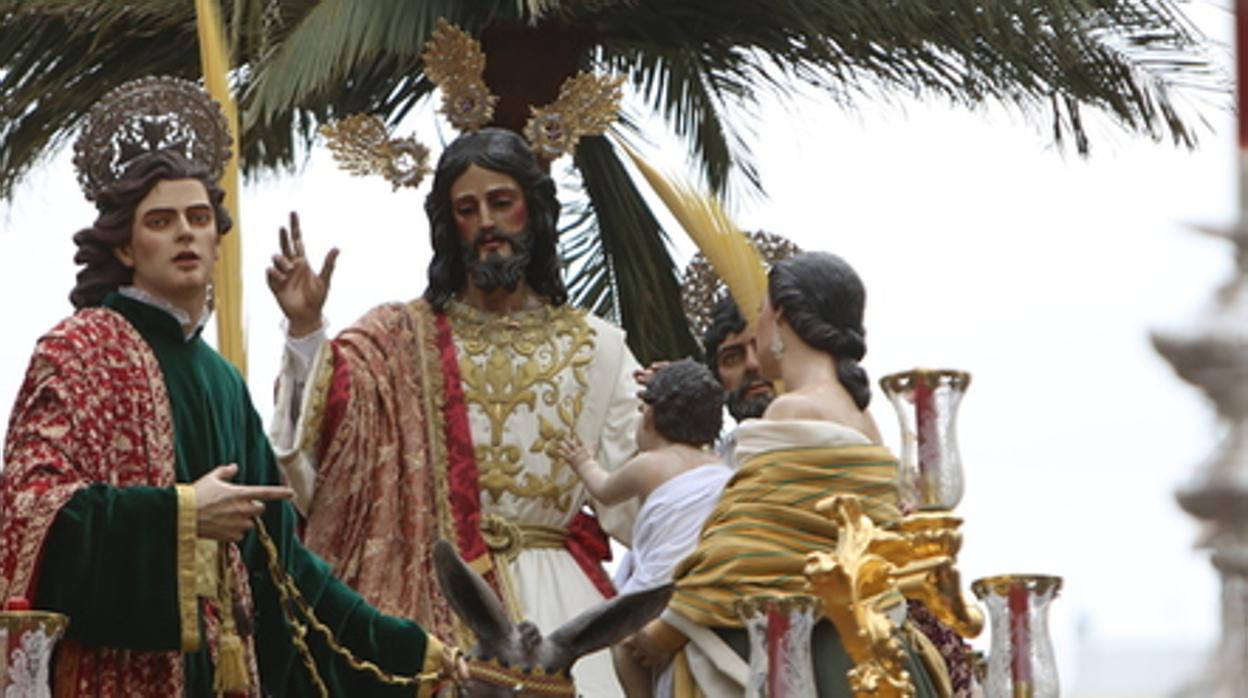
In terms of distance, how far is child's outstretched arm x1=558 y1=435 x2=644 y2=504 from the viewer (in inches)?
279

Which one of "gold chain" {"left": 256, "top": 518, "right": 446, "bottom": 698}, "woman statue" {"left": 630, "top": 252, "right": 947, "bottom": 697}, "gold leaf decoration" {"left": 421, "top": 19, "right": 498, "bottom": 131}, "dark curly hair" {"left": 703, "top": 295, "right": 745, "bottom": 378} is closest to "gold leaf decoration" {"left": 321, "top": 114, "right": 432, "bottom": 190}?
"gold leaf decoration" {"left": 421, "top": 19, "right": 498, "bottom": 131}

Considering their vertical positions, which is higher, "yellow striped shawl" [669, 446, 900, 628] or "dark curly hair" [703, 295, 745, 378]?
"dark curly hair" [703, 295, 745, 378]

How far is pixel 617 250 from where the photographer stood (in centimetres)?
1245

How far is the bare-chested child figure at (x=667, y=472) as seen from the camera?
6.91m

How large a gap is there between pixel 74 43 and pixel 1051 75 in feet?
15.2

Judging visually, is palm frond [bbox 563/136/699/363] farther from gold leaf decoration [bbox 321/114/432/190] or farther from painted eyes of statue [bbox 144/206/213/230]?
painted eyes of statue [bbox 144/206/213/230]

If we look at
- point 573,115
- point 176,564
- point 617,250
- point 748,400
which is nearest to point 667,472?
point 748,400

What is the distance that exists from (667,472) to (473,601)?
274 cm

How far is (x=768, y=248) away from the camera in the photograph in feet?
30.0

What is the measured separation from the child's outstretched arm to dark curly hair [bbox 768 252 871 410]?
856 millimetres

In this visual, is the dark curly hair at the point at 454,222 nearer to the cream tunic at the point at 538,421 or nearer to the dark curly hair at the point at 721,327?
the cream tunic at the point at 538,421

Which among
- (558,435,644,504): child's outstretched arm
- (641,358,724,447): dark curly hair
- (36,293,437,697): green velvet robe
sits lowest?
(36,293,437,697): green velvet robe

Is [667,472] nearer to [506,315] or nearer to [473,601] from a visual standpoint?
[506,315]

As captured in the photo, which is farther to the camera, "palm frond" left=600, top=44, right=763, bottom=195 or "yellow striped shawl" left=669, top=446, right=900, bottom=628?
"palm frond" left=600, top=44, right=763, bottom=195
